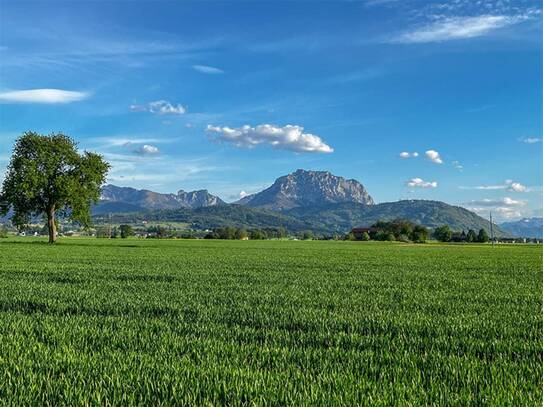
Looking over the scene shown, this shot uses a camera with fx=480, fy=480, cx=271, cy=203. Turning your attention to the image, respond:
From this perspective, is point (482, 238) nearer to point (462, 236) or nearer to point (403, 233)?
point (462, 236)

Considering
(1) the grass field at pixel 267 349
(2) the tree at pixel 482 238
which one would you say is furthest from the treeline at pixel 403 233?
(1) the grass field at pixel 267 349

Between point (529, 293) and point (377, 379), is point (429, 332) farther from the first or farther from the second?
point (529, 293)

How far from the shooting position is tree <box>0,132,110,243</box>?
65062 millimetres

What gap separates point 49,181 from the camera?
67.0 meters

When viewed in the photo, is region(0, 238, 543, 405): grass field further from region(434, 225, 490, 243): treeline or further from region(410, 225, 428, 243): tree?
region(434, 225, 490, 243): treeline

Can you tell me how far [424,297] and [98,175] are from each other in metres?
63.3

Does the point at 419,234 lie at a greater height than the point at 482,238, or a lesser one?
greater

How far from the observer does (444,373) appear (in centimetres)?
701

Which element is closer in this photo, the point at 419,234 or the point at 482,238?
the point at 419,234

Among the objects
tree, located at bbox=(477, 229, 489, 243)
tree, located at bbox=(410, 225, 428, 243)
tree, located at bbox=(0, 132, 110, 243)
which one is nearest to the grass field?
tree, located at bbox=(0, 132, 110, 243)

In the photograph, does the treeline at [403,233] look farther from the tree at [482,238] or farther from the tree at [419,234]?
the tree at [482,238]

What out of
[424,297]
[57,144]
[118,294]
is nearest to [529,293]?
[424,297]

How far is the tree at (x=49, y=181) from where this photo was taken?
65.1 metres

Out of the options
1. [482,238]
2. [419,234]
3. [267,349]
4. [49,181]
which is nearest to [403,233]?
[419,234]
